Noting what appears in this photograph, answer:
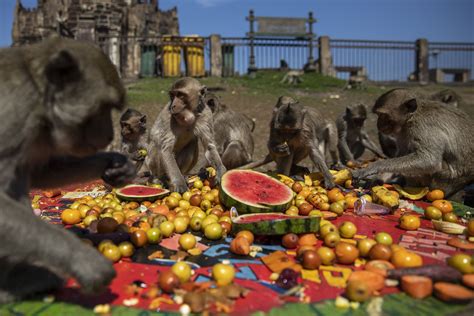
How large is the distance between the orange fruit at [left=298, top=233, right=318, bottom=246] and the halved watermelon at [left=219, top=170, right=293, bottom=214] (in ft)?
2.98

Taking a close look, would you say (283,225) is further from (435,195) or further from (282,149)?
(282,149)

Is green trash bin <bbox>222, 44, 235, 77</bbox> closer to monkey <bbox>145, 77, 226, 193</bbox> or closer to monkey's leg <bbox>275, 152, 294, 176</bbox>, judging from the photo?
monkey's leg <bbox>275, 152, 294, 176</bbox>

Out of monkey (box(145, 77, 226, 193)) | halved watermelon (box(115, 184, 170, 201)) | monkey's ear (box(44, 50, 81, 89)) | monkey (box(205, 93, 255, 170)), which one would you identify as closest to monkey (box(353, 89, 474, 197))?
monkey (box(145, 77, 226, 193))

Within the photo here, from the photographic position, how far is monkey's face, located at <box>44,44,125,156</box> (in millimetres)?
2600

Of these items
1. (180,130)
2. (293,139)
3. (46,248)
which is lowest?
(46,248)

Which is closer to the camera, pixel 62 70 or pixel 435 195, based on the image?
pixel 62 70

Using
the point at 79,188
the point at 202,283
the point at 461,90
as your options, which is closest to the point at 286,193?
the point at 202,283

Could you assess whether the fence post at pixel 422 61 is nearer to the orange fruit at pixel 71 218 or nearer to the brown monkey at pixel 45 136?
the orange fruit at pixel 71 218

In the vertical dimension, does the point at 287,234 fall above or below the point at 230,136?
below

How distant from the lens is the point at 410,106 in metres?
6.02

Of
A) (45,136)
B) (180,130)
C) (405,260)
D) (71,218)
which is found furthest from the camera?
(180,130)

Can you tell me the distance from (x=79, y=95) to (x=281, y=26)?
104 ft

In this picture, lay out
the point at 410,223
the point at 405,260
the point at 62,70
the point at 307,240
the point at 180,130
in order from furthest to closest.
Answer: the point at 180,130
the point at 410,223
the point at 307,240
the point at 405,260
the point at 62,70

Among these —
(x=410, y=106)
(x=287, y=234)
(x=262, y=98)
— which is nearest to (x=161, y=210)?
(x=287, y=234)
